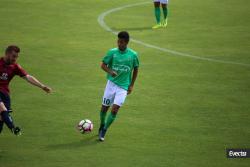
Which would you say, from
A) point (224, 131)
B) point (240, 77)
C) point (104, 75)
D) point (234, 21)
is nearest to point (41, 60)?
point (104, 75)

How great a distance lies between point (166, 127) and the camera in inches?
600

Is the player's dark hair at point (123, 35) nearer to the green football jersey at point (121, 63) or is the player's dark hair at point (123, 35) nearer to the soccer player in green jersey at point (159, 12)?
the green football jersey at point (121, 63)

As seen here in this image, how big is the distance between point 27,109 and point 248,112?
235 inches

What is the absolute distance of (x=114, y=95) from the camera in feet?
46.1

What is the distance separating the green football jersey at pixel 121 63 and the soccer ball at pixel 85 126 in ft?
3.97

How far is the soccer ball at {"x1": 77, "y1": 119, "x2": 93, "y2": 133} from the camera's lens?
565 inches

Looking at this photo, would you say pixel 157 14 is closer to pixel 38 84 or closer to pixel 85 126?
pixel 85 126

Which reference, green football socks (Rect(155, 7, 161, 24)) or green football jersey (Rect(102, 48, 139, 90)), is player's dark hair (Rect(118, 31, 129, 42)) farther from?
green football socks (Rect(155, 7, 161, 24))

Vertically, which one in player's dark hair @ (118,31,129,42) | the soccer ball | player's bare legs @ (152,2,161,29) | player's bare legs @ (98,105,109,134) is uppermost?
player's dark hair @ (118,31,129,42)

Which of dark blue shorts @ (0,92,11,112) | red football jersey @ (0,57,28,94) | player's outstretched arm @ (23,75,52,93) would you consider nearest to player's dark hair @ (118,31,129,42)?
player's outstretched arm @ (23,75,52,93)

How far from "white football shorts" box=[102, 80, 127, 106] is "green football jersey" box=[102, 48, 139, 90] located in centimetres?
10

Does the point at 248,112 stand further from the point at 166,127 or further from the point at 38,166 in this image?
the point at 38,166

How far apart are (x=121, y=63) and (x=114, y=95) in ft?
2.53

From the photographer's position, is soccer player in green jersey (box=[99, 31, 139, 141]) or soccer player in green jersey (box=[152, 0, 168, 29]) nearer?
soccer player in green jersey (box=[99, 31, 139, 141])
